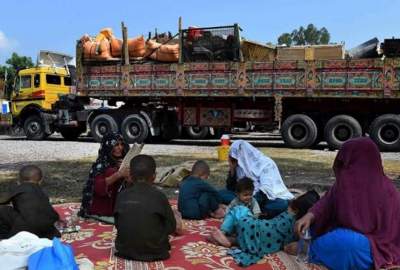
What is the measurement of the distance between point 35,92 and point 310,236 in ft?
50.5

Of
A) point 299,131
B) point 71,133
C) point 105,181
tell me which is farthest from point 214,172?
point 71,133

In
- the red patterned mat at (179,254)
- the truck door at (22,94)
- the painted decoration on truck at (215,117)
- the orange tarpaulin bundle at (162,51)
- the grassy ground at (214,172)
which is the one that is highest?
the orange tarpaulin bundle at (162,51)

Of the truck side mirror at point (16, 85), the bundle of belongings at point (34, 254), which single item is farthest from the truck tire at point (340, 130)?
the bundle of belongings at point (34, 254)

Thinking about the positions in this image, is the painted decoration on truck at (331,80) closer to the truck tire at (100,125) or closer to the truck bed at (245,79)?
the truck bed at (245,79)

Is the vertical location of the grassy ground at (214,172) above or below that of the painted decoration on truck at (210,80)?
below

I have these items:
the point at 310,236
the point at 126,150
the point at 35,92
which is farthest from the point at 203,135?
the point at 310,236

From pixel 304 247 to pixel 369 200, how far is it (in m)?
0.79

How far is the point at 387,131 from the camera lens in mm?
13078

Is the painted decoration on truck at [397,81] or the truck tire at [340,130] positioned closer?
the painted decoration on truck at [397,81]

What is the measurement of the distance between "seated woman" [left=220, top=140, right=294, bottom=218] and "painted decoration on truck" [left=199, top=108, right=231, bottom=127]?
31.8 feet

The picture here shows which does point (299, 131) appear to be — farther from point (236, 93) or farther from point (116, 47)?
point (116, 47)

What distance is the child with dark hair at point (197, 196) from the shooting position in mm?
4953

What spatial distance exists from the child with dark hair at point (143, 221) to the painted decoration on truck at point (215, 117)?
1125 cm

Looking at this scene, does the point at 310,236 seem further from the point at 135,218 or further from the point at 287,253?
the point at 135,218
